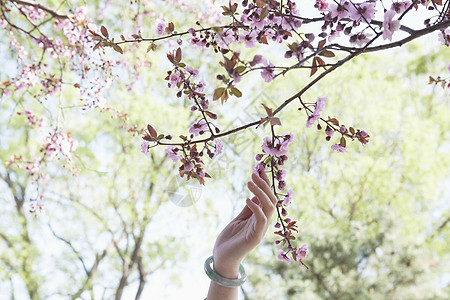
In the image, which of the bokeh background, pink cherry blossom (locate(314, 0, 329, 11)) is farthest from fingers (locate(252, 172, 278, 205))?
the bokeh background

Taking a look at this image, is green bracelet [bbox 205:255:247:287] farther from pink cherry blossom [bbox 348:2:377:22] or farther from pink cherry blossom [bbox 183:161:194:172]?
pink cherry blossom [bbox 348:2:377:22]

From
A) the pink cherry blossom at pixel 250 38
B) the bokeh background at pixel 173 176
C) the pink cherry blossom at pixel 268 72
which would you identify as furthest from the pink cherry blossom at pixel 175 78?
the bokeh background at pixel 173 176

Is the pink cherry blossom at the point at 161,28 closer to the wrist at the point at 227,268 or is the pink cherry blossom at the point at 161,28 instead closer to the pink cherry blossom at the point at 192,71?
the pink cherry blossom at the point at 192,71

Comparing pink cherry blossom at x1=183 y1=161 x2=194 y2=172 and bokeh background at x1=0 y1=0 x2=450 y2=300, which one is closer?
pink cherry blossom at x1=183 y1=161 x2=194 y2=172

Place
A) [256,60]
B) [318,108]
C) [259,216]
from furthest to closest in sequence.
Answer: [318,108] < [259,216] < [256,60]

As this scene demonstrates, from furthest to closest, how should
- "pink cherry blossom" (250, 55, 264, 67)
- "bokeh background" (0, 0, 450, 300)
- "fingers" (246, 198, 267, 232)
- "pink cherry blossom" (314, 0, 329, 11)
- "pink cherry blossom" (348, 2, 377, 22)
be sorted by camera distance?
"bokeh background" (0, 0, 450, 300) → "pink cherry blossom" (314, 0, 329, 11) → "pink cherry blossom" (348, 2, 377, 22) → "fingers" (246, 198, 267, 232) → "pink cherry blossom" (250, 55, 264, 67)

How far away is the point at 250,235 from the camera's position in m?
0.93

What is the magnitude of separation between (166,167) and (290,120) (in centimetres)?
210

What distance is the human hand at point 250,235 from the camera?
3.00ft

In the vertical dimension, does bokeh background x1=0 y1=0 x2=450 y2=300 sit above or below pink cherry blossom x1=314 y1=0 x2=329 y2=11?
above

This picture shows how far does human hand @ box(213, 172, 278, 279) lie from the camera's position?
3.00 feet

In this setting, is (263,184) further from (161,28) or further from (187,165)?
(161,28)

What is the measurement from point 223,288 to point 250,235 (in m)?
0.15

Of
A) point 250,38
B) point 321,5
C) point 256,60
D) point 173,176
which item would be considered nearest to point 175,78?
Answer: point 250,38
